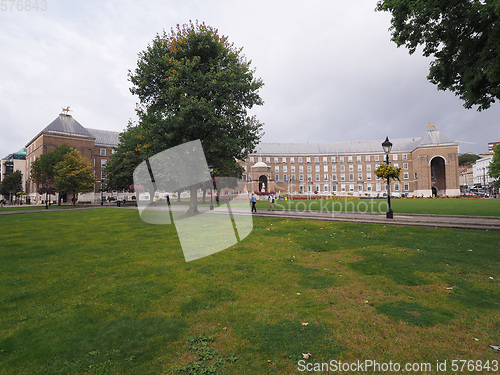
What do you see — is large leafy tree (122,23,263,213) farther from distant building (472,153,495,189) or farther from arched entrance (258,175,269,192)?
distant building (472,153,495,189)

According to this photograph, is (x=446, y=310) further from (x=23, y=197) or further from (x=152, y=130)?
(x=23, y=197)

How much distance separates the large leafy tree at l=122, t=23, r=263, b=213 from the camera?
19.7m

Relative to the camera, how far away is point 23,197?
268 feet

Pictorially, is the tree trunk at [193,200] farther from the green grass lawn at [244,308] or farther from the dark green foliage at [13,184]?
the dark green foliage at [13,184]

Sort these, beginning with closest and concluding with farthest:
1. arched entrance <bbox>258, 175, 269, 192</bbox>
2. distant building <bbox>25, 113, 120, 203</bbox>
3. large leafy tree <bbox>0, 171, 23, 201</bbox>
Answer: distant building <bbox>25, 113, 120, 203</bbox> → large leafy tree <bbox>0, 171, 23, 201</bbox> → arched entrance <bbox>258, 175, 269, 192</bbox>

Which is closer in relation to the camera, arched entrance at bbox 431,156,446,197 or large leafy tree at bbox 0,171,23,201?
arched entrance at bbox 431,156,446,197

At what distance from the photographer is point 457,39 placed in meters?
10.9

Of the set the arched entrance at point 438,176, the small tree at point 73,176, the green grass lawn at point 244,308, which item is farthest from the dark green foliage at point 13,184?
the arched entrance at point 438,176

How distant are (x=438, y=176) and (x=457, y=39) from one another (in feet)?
296

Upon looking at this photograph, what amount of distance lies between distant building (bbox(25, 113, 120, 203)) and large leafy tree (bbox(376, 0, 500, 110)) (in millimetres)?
68287

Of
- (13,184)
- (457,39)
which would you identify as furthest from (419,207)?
(13,184)

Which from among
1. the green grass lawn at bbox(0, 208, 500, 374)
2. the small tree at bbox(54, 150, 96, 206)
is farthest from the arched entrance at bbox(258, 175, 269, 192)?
the green grass lawn at bbox(0, 208, 500, 374)

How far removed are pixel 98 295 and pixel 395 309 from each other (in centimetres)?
635

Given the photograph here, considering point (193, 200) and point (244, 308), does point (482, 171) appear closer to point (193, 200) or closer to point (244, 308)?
point (193, 200)
